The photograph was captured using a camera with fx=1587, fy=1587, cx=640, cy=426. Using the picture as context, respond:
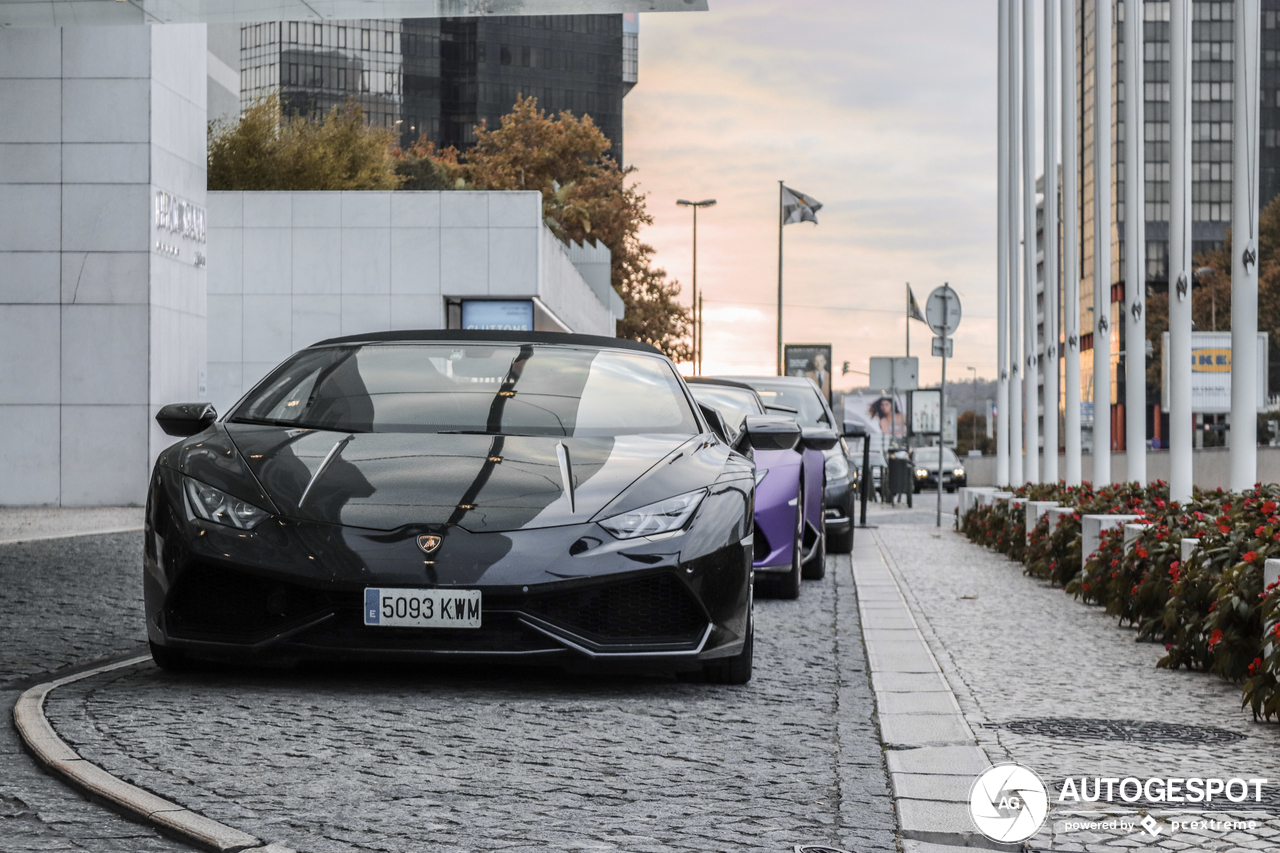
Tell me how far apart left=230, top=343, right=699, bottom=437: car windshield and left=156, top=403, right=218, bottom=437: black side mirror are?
11 cm

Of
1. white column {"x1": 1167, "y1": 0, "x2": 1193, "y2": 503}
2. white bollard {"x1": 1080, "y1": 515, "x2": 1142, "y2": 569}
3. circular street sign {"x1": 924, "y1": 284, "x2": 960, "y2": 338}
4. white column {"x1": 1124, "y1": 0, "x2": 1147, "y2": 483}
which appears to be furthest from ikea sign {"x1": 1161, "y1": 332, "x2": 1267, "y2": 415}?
white bollard {"x1": 1080, "y1": 515, "x2": 1142, "y2": 569}

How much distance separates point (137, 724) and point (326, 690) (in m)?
0.81

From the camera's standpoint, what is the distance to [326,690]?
5.31 meters

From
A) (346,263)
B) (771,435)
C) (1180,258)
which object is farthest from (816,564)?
(346,263)

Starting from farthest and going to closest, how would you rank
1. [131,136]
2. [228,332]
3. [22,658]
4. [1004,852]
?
1. [228,332]
2. [131,136]
3. [22,658]
4. [1004,852]

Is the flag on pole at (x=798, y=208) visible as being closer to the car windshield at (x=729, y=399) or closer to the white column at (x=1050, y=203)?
the white column at (x=1050, y=203)

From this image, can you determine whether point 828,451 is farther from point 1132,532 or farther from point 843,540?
point 1132,532

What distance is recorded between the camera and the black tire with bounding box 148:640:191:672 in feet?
17.8

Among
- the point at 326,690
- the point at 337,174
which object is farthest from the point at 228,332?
the point at 326,690

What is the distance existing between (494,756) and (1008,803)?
4.52ft

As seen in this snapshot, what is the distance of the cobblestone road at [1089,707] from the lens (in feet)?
12.7

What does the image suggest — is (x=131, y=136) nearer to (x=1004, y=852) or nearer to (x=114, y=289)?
(x=114, y=289)

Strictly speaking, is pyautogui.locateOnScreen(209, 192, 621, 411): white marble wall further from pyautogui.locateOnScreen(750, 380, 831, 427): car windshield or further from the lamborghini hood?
the lamborghini hood

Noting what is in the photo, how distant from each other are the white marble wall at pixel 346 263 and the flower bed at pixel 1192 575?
831 inches
